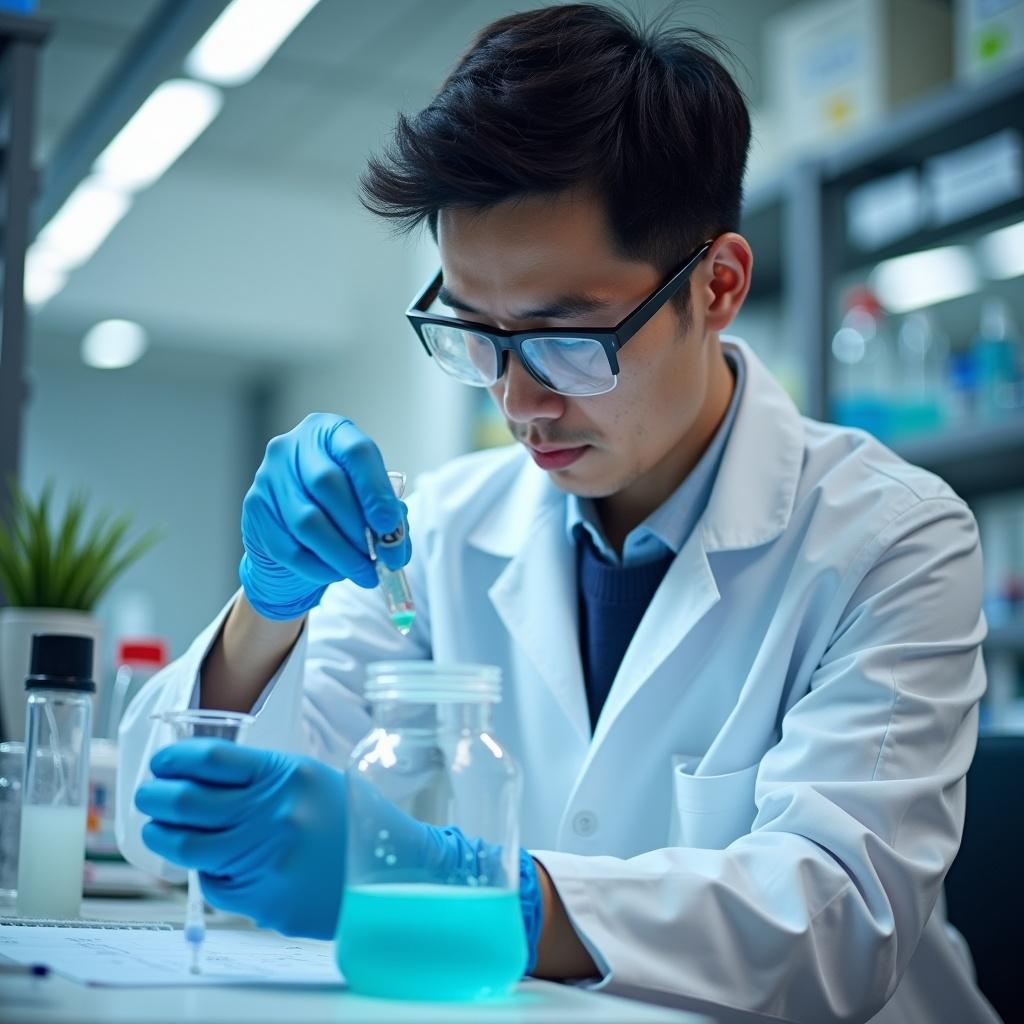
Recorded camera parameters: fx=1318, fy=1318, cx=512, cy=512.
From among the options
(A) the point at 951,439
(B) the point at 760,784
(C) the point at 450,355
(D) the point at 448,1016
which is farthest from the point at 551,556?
(A) the point at 951,439

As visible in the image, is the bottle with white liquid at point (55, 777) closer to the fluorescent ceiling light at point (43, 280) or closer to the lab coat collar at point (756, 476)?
the lab coat collar at point (756, 476)

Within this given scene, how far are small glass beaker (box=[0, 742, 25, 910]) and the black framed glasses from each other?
67cm

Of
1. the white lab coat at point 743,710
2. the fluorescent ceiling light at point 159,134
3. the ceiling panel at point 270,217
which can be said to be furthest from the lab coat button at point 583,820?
the ceiling panel at point 270,217

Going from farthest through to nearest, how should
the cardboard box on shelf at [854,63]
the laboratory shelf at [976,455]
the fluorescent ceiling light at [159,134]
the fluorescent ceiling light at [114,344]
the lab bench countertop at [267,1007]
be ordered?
the fluorescent ceiling light at [114,344], the fluorescent ceiling light at [159,134], the cardboard box on shelf at [854,63], the laboratory shelf at [976,455], the lab bench countertop at [267,1007]

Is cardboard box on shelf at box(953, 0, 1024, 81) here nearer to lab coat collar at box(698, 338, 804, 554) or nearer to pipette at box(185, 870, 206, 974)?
lab coat collar at box(698, 338, 804, 554)

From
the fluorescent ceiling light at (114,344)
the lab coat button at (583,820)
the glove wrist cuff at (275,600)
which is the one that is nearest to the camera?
the glove wrist cuff at (275,600)

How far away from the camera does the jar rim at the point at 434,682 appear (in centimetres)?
86

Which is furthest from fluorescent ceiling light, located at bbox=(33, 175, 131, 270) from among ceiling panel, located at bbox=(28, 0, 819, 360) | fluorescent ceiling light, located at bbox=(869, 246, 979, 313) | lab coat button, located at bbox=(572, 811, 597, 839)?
lab coat button, located at bbox=(572, 811, 597, 839)

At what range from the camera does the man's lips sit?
1473mm

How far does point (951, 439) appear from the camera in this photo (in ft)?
9.53

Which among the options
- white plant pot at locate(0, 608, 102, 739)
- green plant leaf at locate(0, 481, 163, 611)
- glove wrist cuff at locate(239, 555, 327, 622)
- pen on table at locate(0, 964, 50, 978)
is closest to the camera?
pen on table at locate(0, 964, 50, 978)

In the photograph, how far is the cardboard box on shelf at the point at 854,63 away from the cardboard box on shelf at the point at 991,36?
0.23 metres

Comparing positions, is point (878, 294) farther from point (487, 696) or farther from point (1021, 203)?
point (487, 696)

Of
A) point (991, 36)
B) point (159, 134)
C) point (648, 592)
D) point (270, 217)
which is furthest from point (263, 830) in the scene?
point (270, 217)
